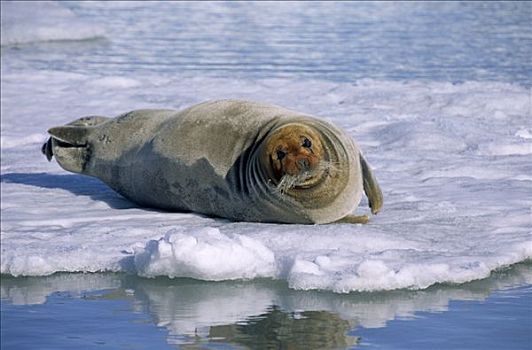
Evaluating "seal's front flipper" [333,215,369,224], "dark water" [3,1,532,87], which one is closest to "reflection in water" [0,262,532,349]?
"seal's front flipper" [333,215,369,224]

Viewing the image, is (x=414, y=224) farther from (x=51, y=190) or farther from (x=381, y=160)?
(x=51, y=190)

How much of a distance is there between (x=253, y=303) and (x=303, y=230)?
1072 mm

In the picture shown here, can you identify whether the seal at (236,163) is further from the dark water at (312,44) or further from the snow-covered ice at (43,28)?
the snow-covered ice at (43,28)

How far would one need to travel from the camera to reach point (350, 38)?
15.1 m

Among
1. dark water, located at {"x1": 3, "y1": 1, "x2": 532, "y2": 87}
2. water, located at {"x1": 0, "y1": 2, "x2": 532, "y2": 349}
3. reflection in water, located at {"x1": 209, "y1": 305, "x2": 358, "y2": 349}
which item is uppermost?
dark water, located at {"x1": 3, "y1": 1, "x2": 532, "y2": 87}

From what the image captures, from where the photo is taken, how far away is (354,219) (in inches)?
234

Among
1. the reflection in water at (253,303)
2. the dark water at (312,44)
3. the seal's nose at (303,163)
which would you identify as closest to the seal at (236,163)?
the seal's nose at (303,163)

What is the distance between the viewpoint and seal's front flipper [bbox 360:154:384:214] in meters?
6.00

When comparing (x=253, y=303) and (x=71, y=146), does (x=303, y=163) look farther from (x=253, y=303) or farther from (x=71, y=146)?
(x=71, y=146)

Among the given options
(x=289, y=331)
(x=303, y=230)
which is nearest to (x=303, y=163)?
(x=303, y=230)

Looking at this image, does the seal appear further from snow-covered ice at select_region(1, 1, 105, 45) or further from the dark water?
snow-covered ice at select_region(1, 1, 105, 45)

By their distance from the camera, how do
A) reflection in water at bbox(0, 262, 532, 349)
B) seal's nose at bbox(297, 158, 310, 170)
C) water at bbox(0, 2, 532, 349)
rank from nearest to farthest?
reflection in water at bbox(0, 262, 532, 349), water at bbox(0, 2, 532, 349), seal's nose at bbox(297, 158, 310, 170)

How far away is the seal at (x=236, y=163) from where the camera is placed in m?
5.80

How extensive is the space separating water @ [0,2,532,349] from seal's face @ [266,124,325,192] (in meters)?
0.24
